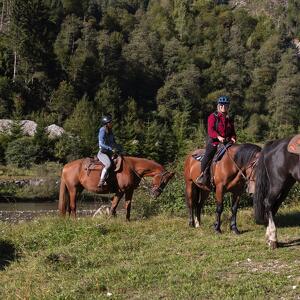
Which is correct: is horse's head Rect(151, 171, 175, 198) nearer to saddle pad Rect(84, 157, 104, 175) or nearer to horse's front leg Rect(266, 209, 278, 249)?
saddle pad Rect(84, 157, 104, 175)

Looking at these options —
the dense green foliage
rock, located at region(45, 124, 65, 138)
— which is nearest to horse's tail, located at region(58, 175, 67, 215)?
the dense green foliage

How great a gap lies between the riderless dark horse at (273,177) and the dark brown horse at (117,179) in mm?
4711

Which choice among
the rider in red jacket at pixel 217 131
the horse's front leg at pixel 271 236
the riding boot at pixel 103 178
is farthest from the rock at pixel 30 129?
the horse's front leg at pixel 271 236

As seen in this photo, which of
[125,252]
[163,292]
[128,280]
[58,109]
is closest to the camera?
[163,292]

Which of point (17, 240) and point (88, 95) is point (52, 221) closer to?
point (17, 240)

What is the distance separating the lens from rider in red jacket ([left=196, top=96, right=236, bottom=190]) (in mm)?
11586

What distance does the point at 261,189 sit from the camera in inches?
390

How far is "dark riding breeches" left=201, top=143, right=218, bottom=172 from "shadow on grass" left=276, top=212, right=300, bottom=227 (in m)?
2.25

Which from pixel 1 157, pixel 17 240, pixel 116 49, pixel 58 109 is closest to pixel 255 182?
pixel 17 240

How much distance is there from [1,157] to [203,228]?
52888 mm

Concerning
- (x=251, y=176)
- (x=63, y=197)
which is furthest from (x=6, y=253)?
(x=251, y=176)

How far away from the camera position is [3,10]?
429ft

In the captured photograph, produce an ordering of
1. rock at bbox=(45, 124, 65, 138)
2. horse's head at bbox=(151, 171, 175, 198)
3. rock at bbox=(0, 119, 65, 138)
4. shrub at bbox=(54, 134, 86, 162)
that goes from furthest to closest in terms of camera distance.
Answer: rock at bbox=(0, 119, 65, 138) → rock at bbox=(45, 124, 65, 138) → shrub at bbox=(54, 134, 86, 162) → horse's head at bbox=(151, 171, 175, 198)

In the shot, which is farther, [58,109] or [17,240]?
[58,109]
